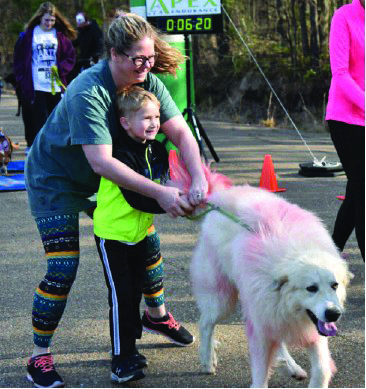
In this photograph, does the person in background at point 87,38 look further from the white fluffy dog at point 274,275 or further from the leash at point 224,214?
the white fluffy dog at point 274,275

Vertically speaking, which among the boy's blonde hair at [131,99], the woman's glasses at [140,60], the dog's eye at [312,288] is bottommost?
the dog's eye at [312,288]

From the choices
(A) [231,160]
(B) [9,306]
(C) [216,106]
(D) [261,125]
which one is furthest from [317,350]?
(C) [216,106]

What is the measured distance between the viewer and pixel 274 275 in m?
2.91

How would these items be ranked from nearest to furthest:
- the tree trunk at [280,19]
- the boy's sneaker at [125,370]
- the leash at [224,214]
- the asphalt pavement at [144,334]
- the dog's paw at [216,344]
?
the leash at [224,214] → the boy's sneaker at [125,370] → the asphalt pavement at [144,334] → the dog's paw at [216,344] → the tree trunk at [280,19]

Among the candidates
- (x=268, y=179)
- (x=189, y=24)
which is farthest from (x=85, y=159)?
(x=189, y=24)

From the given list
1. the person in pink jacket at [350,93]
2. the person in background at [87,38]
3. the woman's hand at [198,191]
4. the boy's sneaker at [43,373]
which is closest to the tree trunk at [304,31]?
the person in background at [87,38]

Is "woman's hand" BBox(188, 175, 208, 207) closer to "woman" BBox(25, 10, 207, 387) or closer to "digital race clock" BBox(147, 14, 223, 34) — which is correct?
"woman" BBox(25, 10, 207, 387)

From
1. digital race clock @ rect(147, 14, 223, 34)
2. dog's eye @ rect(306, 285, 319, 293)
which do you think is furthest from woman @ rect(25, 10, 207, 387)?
digital race clock @ rect(147, 14, 223, 34)

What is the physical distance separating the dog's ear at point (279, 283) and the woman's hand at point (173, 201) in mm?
597

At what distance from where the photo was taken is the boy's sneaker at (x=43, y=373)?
11.2 feet

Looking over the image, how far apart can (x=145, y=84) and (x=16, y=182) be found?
17.5 ft

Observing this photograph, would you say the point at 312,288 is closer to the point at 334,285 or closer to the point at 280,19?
the point at 334,285

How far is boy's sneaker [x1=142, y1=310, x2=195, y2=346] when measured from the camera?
390 centimetres

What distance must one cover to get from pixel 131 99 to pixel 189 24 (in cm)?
569
